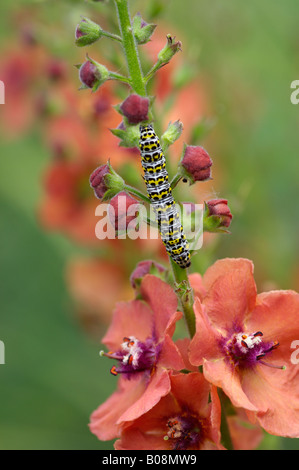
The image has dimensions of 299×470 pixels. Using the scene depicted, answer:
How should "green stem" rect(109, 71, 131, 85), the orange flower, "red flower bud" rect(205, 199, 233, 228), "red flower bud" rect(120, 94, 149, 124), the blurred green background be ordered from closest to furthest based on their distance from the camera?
"red flower bud" rect(120, 94, 149, 124) → "green stem" rect(109, 71, 131, 85) → "red flower bud" rect(205, 199, 233, 228) → the orange flower → the blurred green background

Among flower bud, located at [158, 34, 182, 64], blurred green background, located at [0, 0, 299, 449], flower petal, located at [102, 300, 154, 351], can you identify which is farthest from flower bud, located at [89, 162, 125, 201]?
blurred green background, located at [0, 0, 299, 449]

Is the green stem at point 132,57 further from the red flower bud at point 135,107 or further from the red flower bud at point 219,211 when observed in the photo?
the red flower bud at point 219,211

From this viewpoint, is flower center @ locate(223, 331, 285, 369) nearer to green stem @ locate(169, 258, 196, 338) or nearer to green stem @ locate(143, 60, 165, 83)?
green stem @ locate(169, 258, 196, 338)

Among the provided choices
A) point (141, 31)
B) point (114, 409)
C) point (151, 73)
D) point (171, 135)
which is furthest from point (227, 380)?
point (141, 31)

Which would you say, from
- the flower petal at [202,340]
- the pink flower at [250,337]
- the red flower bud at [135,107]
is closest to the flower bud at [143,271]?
the pink flower at [250,337]

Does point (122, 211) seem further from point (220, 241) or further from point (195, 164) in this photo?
point (220, 241)

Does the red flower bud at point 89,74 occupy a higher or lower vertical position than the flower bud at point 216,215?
higher
